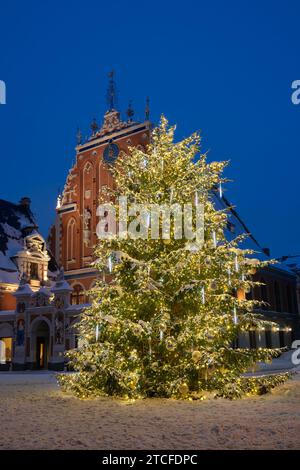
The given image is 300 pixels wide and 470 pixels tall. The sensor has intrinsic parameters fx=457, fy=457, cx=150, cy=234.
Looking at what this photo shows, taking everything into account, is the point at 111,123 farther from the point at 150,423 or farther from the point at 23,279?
the point at 150,423

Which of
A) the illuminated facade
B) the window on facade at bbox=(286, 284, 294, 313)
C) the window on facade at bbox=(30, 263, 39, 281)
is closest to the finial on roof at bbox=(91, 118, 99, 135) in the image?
the illuminated facade

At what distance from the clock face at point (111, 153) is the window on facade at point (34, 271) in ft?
26.5

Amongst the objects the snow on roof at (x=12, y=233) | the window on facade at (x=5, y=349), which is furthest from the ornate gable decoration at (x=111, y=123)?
the window on facade at (x=5, y=349)

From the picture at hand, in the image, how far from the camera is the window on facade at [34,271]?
1131 inches

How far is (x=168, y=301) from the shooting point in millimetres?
10133

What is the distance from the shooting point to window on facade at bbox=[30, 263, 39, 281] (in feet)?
94.3

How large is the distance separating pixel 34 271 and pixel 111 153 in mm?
8984

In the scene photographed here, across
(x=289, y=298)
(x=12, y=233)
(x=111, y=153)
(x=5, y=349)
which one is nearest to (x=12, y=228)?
(x=12, y=233)

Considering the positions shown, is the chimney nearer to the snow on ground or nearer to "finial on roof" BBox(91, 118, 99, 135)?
"finial on roof" BBox(91, 118, 99, 135)

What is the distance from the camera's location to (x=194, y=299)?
33.1 ft

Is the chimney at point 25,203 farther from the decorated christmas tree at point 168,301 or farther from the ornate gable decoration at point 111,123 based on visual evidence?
the decorated christmas tree at point 168,301

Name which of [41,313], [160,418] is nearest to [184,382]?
[160,418]

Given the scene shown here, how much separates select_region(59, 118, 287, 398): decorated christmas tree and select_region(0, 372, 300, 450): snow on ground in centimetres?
60
